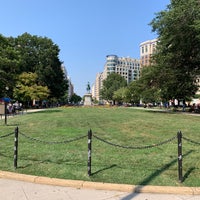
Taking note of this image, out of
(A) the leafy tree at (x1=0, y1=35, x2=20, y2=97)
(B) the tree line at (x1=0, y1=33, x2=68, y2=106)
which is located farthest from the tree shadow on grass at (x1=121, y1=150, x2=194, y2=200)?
(B) the tree line at (x1=0, y1=33, x2=68, y2=106)

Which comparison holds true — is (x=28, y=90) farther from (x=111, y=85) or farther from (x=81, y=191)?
(x=111, y=85)

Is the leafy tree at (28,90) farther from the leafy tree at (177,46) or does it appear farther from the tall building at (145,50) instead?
the tall building at (145,50)

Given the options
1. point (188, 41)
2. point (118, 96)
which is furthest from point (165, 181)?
point (118, 96)

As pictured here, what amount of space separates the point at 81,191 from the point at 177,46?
2945cm

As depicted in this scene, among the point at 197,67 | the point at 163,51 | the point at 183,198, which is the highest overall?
the point at 163,51

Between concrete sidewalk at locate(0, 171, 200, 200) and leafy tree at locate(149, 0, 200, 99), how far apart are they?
2419cm

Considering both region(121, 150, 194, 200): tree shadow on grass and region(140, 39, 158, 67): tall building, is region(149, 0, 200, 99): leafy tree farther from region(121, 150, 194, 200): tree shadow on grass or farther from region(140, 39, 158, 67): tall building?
region(140, 39, 158, 67): tall building

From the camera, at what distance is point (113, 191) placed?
5.48 metres

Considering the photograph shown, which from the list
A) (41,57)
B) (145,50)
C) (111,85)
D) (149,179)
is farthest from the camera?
(145,50)

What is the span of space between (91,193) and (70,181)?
0.66 m

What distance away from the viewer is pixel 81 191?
545cm

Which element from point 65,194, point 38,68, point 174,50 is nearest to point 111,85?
point 38,68

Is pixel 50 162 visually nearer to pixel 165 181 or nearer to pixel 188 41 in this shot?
pixel 165 181

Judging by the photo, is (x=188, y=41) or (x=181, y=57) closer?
(x=188, y=41)
